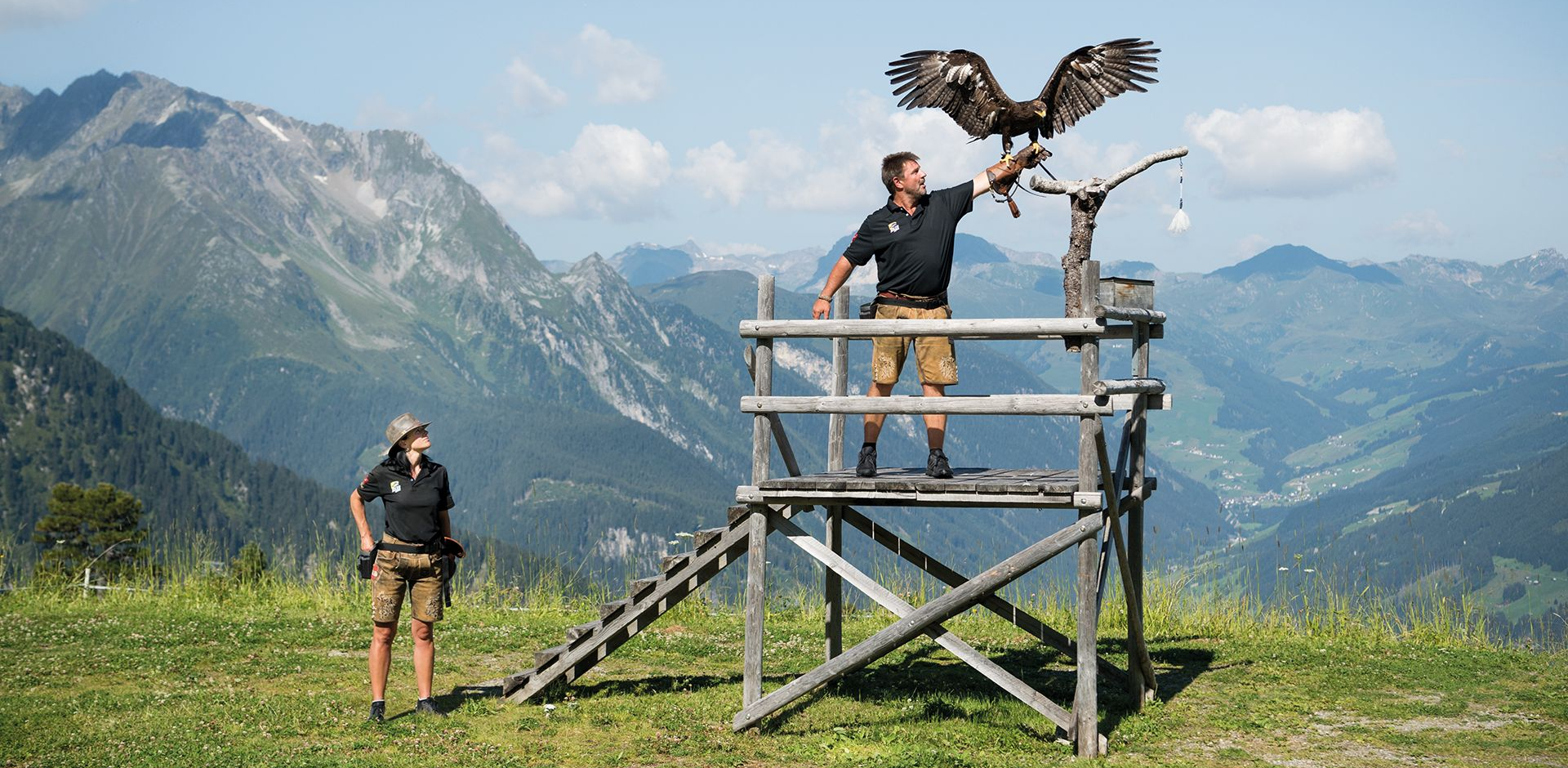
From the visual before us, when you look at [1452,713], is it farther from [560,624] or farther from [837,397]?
[560,624]

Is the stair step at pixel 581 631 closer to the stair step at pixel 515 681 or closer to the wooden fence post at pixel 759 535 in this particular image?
the stair step at pixel 515 681

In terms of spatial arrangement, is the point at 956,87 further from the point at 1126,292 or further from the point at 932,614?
the point at 932,614

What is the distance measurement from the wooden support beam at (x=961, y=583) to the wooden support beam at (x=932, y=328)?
93.2 inches

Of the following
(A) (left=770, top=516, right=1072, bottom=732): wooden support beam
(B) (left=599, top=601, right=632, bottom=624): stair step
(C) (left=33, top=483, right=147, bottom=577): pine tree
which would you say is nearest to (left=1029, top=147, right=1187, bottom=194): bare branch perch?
(A) (left=770, top=516, right=1072, bottom=732): wooden support beam

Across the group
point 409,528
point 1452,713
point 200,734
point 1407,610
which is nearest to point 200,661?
point 200,734

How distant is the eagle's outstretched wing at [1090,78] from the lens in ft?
42.1

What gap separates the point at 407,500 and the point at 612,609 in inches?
110

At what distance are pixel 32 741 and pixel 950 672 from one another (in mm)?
9123

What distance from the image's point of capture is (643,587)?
565 inches

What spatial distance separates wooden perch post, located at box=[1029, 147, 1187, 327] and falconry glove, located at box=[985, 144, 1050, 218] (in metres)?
0.30

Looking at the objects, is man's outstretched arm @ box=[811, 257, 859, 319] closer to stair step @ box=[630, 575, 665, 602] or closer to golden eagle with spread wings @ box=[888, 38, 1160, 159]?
golden eagle with spread wings @ box=[888, 38, 1160, 159]

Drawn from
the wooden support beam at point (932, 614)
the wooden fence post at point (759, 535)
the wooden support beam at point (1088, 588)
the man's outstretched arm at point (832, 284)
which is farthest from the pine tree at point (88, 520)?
the wooden support beam at point (1088, 588)

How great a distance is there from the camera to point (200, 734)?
12281 millimetres

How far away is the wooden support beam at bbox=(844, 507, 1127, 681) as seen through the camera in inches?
564
